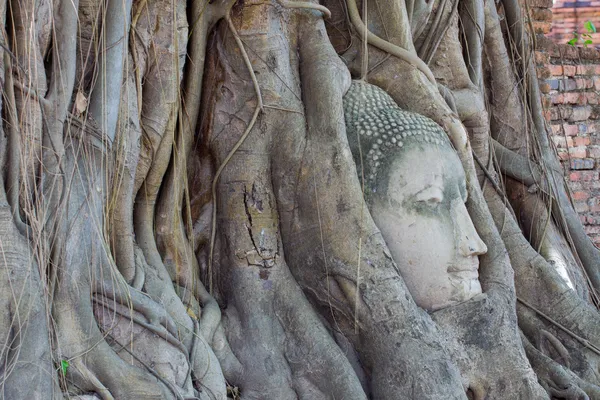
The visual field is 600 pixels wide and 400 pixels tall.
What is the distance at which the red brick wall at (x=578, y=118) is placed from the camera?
19.0 feet

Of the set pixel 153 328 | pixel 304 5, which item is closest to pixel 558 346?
pixel 304 5

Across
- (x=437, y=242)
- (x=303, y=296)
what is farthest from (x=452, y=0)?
(x=303, y=296)

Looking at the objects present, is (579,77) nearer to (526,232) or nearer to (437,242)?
(526,232)

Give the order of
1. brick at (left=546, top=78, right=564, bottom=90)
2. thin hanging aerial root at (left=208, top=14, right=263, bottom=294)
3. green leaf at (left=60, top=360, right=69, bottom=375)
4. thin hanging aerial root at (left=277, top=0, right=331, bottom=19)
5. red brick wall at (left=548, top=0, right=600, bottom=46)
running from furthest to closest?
red brick wall at (left=548, top=0, right=600, bottom=46), brick at (left=546, top=78, right=564, bottom=90), thin hanging aerial root at (left=277, top=0, right=331, bottom=19), thin hanging aerial root at (left=208, top=14, right=263, bottom=294), green leaf at (left=60, top=360, right=69, bottom=375)

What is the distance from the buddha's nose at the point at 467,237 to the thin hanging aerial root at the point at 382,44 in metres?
0.67

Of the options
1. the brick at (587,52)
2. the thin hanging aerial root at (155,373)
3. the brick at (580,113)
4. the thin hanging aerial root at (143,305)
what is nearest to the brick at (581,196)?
the brick at (580,113)

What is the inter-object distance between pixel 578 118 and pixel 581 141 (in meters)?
0.14

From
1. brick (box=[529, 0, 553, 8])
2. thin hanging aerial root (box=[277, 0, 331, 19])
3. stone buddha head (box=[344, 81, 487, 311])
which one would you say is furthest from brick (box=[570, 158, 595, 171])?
thin hanging aerial root (box=[277, 0, 331, 19])

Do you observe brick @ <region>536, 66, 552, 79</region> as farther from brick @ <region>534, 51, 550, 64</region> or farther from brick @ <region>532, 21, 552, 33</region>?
brick @ <region>532, 21, 552, 33</region>

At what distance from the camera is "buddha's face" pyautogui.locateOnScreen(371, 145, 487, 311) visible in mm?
3445

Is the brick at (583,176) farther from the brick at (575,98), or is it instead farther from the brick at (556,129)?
the brick at (575,98)

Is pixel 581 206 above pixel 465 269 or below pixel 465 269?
below

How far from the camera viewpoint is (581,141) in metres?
5.88

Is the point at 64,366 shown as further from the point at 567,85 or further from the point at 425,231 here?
the point at 567,85
